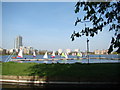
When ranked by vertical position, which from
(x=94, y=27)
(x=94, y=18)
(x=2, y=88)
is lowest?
(x=2, y=88)

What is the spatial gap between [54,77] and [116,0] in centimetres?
722

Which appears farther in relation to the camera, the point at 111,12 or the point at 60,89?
the point at 60,89

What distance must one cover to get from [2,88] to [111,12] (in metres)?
8.76

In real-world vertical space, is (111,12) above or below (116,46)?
above

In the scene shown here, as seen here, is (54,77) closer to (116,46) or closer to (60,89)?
(60,89)

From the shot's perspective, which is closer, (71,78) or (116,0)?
(116,0)

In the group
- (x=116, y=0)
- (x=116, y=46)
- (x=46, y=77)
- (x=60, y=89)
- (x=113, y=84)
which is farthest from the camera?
(x=46, y=77)

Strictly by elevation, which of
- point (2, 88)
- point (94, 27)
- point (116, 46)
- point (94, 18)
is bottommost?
point (2, 88)

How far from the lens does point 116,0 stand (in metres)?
6.38

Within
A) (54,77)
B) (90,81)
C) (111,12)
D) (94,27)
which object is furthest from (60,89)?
(111,12)

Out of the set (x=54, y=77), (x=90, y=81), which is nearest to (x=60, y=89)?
(x=54, y=77)

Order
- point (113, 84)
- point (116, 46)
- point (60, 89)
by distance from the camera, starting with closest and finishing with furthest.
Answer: point (116, 46)
point (60, 89)
point (113, 84)

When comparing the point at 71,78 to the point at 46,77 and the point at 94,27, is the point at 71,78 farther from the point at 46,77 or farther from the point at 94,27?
the point at 94,27

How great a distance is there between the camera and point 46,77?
1145 centimetres
